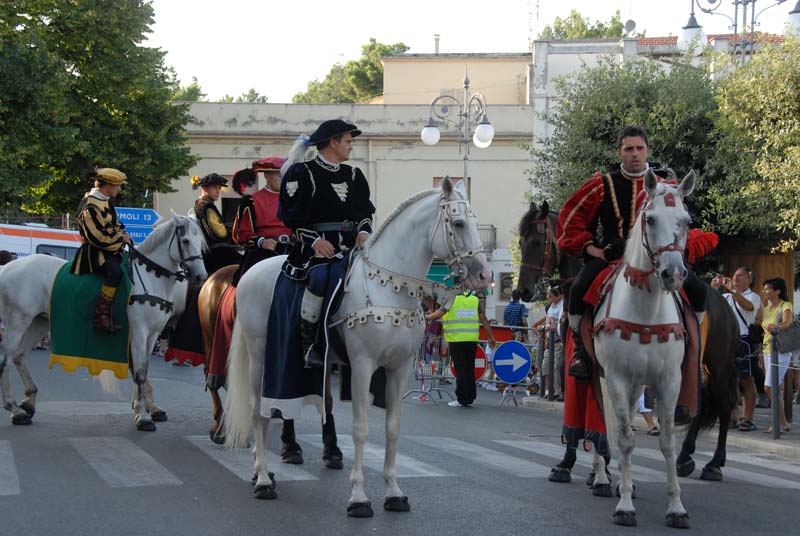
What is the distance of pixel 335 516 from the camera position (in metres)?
7.32

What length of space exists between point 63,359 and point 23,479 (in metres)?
4.02

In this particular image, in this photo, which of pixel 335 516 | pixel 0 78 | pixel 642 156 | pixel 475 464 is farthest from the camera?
pixel 0 78

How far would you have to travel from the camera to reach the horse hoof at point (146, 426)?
38.2 ft

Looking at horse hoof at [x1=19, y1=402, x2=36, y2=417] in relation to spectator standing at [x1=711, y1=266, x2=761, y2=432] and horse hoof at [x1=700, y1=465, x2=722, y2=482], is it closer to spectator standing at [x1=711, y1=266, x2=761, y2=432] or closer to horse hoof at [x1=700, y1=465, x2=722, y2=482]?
horse hoof at [x1=700, y1=465, x2=722, y2=482]

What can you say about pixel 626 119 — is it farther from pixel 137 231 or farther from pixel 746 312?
pixel 137 231

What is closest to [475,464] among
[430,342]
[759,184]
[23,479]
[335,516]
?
[335,516]

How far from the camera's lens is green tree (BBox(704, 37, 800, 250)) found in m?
19.3

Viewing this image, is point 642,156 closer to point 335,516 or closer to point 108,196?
point 335,516

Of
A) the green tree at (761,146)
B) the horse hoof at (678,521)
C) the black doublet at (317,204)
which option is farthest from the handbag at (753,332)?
the black doublet at (317,204)

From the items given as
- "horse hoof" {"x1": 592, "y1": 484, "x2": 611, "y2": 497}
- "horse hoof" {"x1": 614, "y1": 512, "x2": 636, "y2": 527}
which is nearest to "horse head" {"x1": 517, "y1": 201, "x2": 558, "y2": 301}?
"horse hoof" {"x1": 592, "y1": 484, "x2": 611, "y2": 497}

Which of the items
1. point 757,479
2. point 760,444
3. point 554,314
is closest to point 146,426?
point 757,479

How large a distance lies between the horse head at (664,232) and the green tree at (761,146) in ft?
39.7

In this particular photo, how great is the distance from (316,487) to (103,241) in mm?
5005

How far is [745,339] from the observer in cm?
1578
